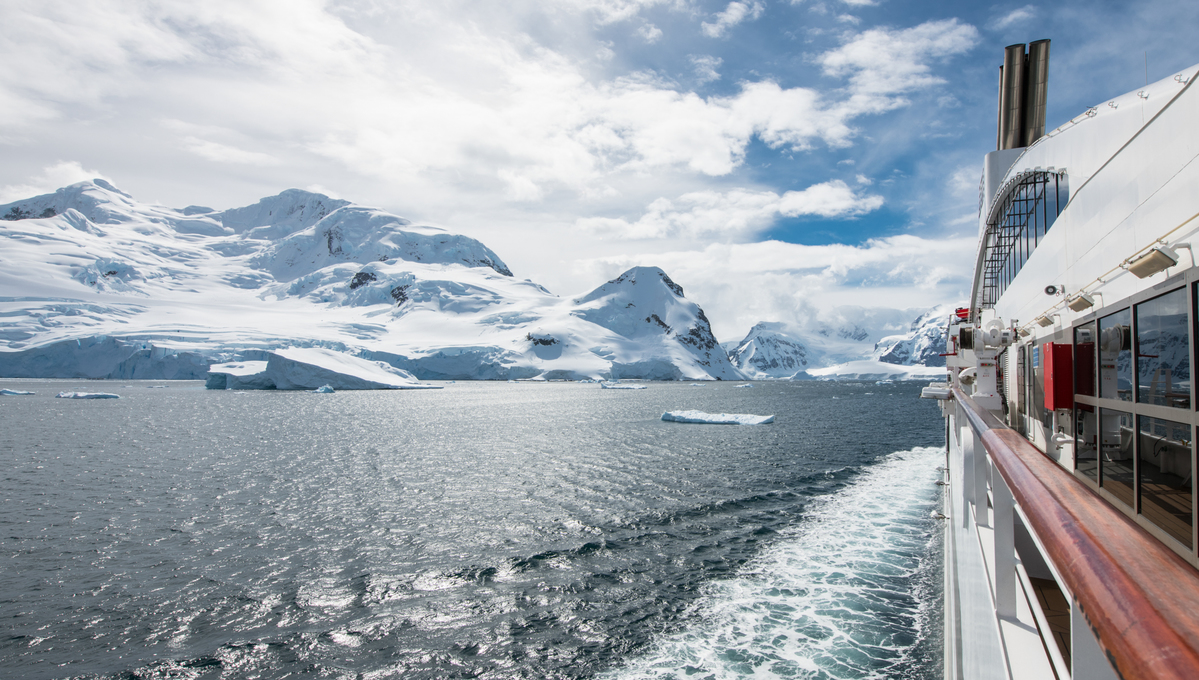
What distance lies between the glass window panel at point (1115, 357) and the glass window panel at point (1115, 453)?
0.76 ft

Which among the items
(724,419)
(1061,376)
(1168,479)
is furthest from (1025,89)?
(1168,479)

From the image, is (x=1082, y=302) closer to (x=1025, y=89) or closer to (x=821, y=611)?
(x=821, y=611)

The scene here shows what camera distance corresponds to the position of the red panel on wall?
20.7 feet

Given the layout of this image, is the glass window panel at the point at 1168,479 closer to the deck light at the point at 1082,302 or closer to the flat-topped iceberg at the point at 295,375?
the deck light at the point at 1082,302

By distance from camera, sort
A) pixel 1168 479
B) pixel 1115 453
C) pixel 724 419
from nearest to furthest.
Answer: pixel 1168 479 → pixel 1115 453 → pixel 724 419

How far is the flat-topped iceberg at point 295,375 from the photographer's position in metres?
95.9

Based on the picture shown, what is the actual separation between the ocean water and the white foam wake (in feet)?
0.20

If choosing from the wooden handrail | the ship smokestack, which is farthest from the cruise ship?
the ship smokestack

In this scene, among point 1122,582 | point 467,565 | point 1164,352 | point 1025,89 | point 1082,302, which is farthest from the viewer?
point 1025,89

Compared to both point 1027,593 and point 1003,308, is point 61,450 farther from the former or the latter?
point 1003,308

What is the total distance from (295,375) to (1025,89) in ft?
337

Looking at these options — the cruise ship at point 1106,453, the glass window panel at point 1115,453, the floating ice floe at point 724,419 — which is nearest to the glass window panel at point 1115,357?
the cruise ship at point 1106,453

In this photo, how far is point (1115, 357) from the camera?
17.2ft

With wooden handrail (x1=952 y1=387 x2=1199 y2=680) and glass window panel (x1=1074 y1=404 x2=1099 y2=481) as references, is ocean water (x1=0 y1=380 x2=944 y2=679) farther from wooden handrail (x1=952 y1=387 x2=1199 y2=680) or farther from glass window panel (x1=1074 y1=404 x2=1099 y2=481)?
wooden handrail (x1=952 y1=387 x2=1199 y2=680)
